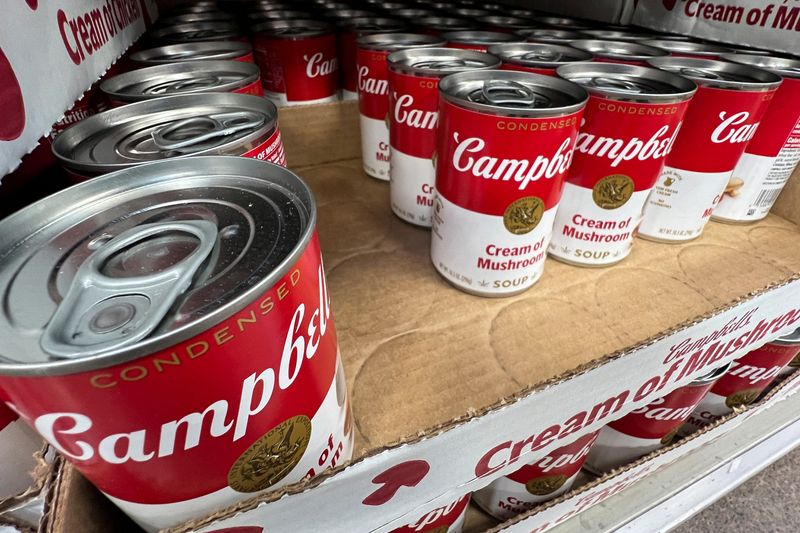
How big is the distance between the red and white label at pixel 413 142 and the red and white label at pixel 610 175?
0.25 m

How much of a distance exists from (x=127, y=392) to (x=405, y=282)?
57cm

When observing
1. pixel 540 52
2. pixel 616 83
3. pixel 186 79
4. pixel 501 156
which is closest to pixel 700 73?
pixel 616 83

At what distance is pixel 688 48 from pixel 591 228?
1.93ft

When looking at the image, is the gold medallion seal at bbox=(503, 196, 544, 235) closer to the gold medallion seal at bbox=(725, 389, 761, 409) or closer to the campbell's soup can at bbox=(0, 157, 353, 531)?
the campbell's soup can at bbox=(0, 157, 353, 531)

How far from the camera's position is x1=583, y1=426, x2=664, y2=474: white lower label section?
2.93 feet

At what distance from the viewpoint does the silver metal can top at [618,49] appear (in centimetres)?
99

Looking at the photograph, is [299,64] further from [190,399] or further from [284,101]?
[190,399]

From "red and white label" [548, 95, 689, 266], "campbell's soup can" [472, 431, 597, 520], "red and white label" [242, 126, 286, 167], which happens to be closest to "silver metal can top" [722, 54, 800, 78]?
"red and white label" [548, 95, 689, 266]

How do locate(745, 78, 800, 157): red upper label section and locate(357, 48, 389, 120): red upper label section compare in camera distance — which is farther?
locate(357, 48, 389, 120): red upper label section

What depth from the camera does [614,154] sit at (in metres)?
0.74

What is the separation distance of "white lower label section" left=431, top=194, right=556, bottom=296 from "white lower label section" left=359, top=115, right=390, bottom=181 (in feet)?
1.26

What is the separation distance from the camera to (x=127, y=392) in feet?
0.96

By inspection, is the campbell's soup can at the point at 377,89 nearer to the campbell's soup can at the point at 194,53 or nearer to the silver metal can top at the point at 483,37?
the silver metal can top at the point at 483,37

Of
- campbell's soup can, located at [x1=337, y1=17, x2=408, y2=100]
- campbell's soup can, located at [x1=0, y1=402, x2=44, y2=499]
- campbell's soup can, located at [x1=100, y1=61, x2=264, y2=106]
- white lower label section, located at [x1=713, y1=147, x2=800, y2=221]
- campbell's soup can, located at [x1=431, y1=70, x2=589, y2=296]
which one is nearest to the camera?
campbell's soup can, located at [x1=0, y1=402, x2=44, y2=499]
